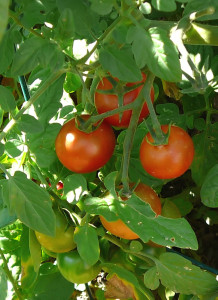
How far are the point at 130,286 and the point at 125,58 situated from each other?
55 centimetres

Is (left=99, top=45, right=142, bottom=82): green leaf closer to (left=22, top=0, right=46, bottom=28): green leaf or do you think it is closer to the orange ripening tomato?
(left=22, top=0, right=46, bottom=28): green leaf

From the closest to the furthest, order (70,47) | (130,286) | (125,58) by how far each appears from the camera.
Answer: (125,58), (70,47), (130,286)

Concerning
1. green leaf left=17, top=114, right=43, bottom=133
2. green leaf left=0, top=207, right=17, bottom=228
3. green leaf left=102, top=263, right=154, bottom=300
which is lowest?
green leaf left=102, top=263, right=154, bottom=300

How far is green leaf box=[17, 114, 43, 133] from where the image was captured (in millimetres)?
618

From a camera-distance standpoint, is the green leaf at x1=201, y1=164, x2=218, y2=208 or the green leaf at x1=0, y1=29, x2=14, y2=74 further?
the green leaf at x1=201, y1=164, x2=218, y2=208

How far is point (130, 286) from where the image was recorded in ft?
3.16

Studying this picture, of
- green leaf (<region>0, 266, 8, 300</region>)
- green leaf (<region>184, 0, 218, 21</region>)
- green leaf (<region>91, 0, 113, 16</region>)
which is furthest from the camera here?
green leaf (<region>0, 266, 8, 300</region>)

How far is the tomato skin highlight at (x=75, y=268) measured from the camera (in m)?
0.86

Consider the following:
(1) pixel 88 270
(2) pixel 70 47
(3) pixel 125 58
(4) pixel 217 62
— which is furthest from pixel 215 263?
(3) pixel 125 58

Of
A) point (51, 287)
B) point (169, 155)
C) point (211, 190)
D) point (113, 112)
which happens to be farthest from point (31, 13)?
point (51, 287)

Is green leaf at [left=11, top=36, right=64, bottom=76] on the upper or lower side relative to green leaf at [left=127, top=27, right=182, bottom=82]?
upper

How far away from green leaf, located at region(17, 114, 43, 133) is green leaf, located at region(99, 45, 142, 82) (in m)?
0.12

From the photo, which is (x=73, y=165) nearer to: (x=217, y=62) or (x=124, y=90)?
(x=124, y=90)

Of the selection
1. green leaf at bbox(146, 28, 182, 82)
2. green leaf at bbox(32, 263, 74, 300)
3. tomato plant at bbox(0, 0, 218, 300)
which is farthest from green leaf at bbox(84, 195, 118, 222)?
green leaf at bbox(32, 263, 74, 300)
